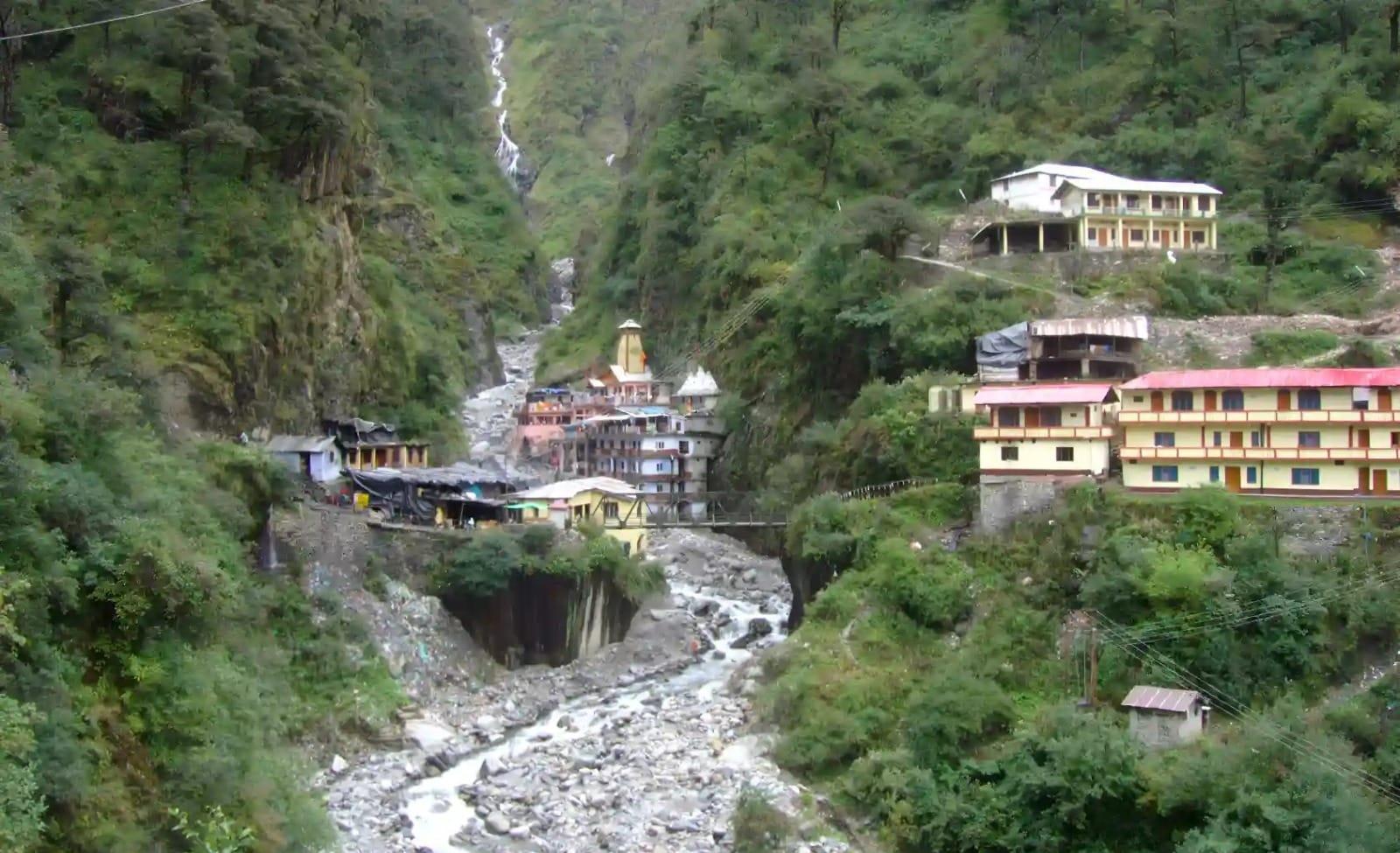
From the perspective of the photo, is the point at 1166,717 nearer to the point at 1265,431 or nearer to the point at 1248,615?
the point at 1248,615

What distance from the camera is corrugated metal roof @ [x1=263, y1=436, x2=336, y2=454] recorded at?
35875 mm

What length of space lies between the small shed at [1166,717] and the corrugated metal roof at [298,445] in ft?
71.1

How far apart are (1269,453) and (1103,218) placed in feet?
54.5

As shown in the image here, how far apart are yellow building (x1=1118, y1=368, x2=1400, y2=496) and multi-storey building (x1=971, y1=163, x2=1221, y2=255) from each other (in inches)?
555

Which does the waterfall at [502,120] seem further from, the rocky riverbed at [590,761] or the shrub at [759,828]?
the shrub at [759,828]

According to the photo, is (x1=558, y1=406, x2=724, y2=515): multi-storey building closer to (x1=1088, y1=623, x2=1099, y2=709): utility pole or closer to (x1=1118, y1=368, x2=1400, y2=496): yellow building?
(x1=1118, y1=368, x2=1400, y2=496): yellow building

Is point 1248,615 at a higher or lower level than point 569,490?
lower

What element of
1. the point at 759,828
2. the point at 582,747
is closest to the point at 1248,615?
the point at 759,828

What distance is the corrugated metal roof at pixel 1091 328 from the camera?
35.0m

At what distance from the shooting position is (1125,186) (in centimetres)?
4388

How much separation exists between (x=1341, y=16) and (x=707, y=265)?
2513 cm

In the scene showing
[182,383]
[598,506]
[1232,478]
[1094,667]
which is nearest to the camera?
[1094,667]

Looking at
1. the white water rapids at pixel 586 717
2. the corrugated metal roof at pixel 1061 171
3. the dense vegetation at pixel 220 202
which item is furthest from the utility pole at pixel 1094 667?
the corrugated metal roof at pixel 1061 171

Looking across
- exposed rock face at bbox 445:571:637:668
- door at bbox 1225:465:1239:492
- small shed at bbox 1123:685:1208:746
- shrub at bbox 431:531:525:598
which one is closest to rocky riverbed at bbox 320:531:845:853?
exposed rock face at bbox 445:571:637:668
